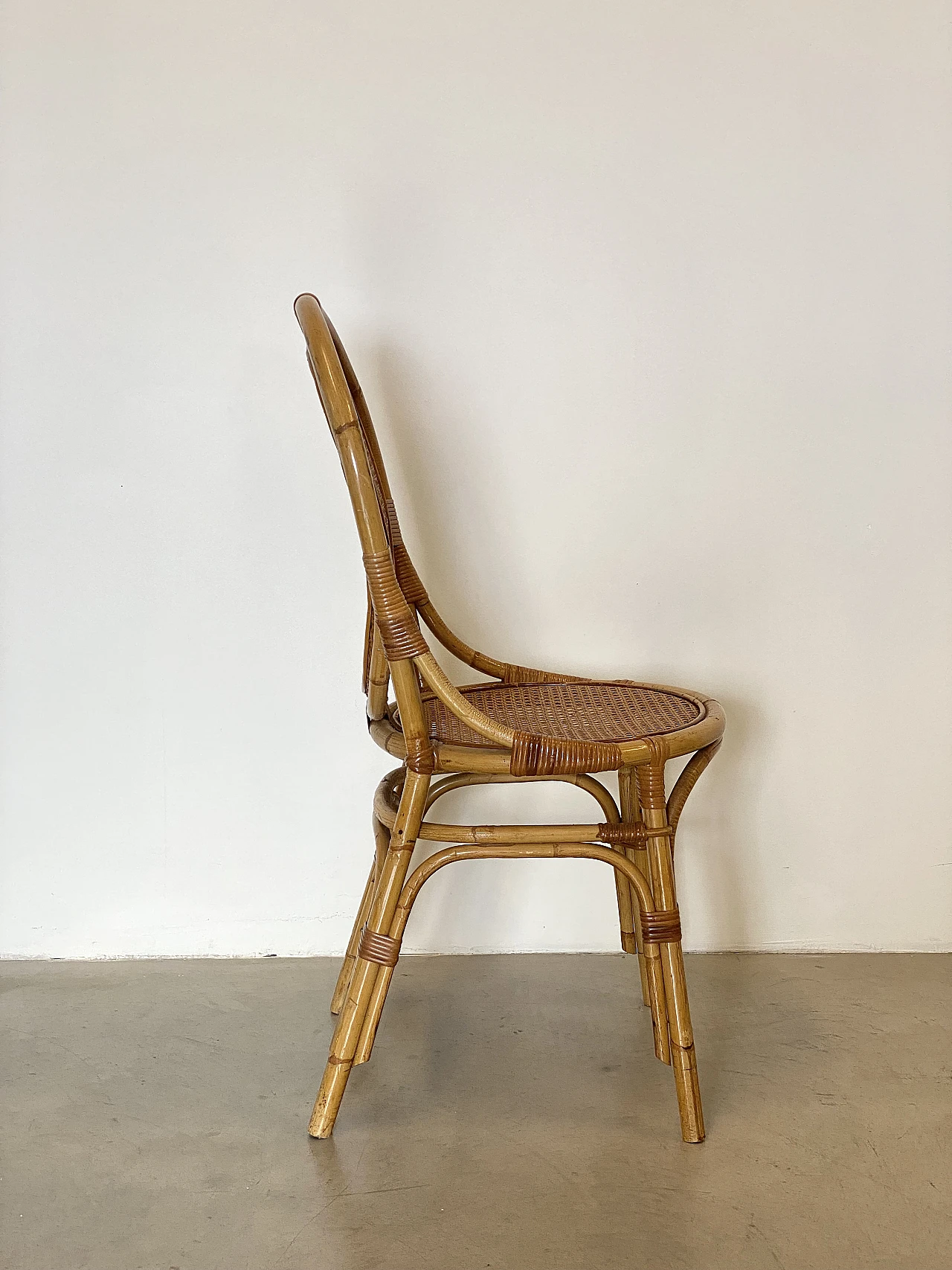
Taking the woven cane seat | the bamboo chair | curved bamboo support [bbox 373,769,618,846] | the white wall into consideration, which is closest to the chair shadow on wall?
the white wall

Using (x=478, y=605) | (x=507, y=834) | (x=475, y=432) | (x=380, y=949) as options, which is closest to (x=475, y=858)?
(x=507, y=834)

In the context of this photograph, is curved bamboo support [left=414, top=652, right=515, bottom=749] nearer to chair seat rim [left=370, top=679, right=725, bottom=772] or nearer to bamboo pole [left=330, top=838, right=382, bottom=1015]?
chair seat rim [left=370, top=679, right=725, bottom=772]

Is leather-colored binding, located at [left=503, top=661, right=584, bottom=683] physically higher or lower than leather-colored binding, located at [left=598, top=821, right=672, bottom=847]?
higher

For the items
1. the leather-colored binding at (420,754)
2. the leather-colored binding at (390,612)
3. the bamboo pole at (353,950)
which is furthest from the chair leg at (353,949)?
the leather-colored binding at (390,612)

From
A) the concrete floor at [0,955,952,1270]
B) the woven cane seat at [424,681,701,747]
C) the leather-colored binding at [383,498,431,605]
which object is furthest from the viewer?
the leather-colored binding at [383,498,431,605]

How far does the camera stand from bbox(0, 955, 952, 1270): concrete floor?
107cm

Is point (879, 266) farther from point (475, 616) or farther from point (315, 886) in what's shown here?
point (315, 886)

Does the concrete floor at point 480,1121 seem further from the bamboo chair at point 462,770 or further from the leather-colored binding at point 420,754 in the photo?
the leather-colored binding at point 420,754

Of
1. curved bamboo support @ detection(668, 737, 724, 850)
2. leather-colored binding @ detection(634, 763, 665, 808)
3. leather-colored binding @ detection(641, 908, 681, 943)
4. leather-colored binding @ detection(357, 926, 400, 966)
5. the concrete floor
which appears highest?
leather-colored binding @ detection(634, 763, 665, 808)

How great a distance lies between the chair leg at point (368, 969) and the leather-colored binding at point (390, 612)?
15 cm

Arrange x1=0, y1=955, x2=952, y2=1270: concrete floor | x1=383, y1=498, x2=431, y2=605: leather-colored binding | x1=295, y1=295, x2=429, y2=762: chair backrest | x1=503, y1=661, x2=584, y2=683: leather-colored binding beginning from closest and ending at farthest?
x1=0, y1=955, x2=952, y2=1270: concrete floor
x1=295, y1=295, x2=429, y2=762: chair backrest
x1=383, y1=498, x2=431, y2=605: leather-colored binding
x1=503, y1=661, x2=584, y2=683: leather-colored binding

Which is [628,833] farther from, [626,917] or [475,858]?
[626,917]

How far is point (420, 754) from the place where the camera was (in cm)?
123

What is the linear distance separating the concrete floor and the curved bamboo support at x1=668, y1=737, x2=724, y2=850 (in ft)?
1.18
